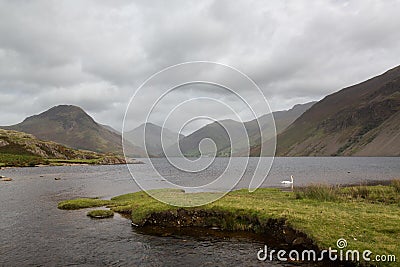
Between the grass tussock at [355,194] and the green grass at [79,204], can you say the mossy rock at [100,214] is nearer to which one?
→ the green grass at [79,204]

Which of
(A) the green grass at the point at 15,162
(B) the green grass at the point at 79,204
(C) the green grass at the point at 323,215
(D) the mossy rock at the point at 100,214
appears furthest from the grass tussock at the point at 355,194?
(A) the green grass at the point at 15,162

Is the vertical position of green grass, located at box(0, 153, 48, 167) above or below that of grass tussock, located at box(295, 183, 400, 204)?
above

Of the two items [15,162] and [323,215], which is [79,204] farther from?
[15,162]

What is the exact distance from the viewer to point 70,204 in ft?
147

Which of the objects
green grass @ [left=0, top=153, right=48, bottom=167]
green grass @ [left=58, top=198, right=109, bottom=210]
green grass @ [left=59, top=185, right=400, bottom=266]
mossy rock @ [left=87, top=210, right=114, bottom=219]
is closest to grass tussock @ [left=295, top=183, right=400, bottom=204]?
green grass @ [left=59, top=185, right=400, bottom=266]

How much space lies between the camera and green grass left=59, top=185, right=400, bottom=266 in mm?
20978

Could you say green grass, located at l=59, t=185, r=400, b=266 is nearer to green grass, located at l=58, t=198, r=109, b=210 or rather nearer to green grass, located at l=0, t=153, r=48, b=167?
green grass, located at l=58, t=198, r=109, b=210

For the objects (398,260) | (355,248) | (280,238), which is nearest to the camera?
(398,260)

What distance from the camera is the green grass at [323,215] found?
20978 millimetres

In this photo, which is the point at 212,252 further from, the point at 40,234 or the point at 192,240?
the point at 40,234

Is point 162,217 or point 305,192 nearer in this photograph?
point 162,217

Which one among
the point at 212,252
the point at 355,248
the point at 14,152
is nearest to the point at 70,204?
the point at 212,252

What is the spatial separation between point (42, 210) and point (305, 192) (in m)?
36.1

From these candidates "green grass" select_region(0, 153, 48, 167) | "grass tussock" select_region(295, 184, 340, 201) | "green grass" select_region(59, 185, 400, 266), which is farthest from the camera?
"green grass" select_region(0, 153, 48, 167)
